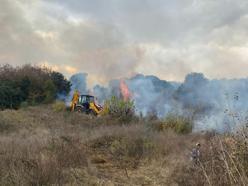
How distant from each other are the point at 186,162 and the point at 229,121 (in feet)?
15.0

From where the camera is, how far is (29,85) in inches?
1447

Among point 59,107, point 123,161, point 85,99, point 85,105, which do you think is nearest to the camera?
point 123,161

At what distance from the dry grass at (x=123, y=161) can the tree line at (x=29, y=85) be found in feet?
62.5

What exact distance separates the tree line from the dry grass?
19062mm

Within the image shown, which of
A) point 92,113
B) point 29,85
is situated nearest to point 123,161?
point 92,113

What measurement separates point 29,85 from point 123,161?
85.3 ft

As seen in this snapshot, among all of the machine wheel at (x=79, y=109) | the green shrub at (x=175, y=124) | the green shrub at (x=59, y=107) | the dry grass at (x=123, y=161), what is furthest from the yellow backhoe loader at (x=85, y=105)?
the dry grass at (x=123, y=161)

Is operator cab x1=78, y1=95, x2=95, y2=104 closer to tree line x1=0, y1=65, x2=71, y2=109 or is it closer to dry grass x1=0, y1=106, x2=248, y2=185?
tree line x1=0, y1=65, x2=71, y2=109

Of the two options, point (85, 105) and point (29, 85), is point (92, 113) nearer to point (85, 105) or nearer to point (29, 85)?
point (85, 105)

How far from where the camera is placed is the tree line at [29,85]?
33247 mm

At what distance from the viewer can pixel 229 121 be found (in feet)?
20.1

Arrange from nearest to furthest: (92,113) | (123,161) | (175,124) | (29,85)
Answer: (123,161) < (175,124) < (92,113) < (29,85)

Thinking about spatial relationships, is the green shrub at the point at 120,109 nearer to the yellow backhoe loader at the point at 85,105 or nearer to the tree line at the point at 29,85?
the yellow backhoe loader at the point at 85,105

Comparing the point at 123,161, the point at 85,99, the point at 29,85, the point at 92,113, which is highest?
the point at 29,85
